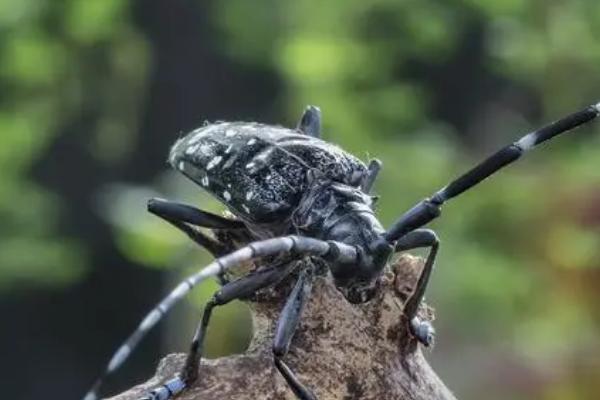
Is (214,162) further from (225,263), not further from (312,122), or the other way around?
(225,263)

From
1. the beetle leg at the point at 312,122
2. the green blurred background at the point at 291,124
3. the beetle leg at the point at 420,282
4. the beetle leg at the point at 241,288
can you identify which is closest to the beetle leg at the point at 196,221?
the beetle leg at the point at 241,288

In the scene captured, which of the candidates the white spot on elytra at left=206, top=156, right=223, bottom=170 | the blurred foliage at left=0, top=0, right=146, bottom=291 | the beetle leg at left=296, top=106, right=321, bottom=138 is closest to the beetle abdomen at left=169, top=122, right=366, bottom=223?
the white spot on elytra at left=206, top=156, right=223, bottom=170

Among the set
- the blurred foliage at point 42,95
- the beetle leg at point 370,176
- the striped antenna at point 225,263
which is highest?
the beetle leg at point 370,176

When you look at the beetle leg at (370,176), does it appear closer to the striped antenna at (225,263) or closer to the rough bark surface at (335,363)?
the striped antenna at (225,263)

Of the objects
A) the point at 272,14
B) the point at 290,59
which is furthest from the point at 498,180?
the point at 272,14

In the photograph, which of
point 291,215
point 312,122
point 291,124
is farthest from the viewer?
point 291,124

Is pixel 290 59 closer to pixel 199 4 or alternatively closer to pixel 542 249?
pixel 542 249

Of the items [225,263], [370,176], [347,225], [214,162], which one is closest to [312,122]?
[370,176]

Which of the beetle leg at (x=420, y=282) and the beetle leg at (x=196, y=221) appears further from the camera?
the beetle leg at (x=196, y=221)
